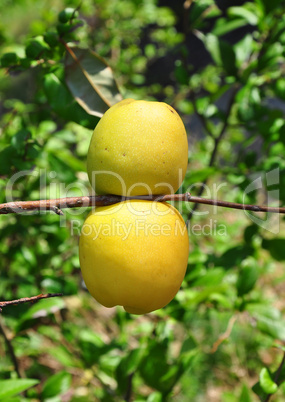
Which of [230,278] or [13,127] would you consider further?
[230,278]

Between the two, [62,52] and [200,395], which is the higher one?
[62,52]

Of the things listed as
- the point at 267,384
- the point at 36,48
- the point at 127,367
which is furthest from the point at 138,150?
the point at 127,367

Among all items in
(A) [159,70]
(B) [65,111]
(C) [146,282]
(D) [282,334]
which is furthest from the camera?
(A) [159,70]

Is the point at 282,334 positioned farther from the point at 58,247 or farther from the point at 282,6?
the point at 282,6

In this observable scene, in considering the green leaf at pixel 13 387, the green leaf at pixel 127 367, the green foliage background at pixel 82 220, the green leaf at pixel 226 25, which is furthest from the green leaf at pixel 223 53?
the green leaf at pixel 13 387

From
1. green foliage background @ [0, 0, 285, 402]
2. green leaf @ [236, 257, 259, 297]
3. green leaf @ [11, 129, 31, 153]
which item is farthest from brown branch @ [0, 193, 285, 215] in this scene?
green leaf @ [236, 257, 259, 297]

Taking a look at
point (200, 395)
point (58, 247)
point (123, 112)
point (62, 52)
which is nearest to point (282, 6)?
point (62, 52)

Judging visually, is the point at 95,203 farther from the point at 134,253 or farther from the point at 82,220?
the point at 82,220

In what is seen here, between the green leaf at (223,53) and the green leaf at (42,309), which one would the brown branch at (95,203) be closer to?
the green leaf at (42,309)
